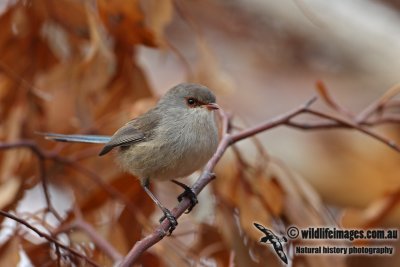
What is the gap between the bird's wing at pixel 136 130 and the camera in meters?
3.03

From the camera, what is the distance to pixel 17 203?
314cm

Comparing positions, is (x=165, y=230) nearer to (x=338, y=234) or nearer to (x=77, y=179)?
(x=338, y=234)

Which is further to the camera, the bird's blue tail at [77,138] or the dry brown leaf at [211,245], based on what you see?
the dry brown leaf at [211,245]

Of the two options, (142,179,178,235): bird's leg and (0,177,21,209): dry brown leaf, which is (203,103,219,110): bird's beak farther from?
(0,177,21,209): dry brown leaf

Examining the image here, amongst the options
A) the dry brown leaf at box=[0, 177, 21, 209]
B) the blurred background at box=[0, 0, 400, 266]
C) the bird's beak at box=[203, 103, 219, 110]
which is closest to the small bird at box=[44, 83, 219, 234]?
the bird's beak at box=[203, 103, 219, 110]

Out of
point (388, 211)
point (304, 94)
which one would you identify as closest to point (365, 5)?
point (304, 94)

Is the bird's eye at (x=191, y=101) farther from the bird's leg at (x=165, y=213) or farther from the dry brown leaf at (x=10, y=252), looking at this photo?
the dry brown leaf at (x=10, y=252)

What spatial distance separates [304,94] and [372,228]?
4.85 m

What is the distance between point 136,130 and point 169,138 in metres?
0.23

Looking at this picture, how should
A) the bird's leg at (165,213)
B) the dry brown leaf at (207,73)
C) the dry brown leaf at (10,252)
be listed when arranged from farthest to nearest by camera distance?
the dry brown leaf at (207,73) < the dry brown leaf at (10,252) < the bird's leg at (165,213)

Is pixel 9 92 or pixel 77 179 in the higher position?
pixel 9 92

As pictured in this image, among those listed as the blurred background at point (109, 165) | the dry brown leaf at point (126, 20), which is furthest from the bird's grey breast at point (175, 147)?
the dry brown leaf at point (126, 20)

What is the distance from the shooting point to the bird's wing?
9.95ft

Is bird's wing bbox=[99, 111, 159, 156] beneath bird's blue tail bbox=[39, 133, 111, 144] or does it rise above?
beneath
